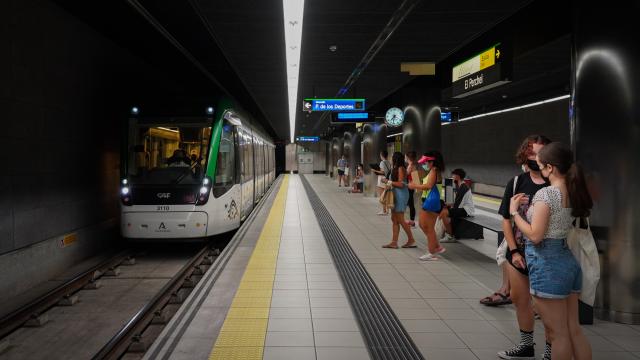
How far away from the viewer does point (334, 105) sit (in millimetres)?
14562

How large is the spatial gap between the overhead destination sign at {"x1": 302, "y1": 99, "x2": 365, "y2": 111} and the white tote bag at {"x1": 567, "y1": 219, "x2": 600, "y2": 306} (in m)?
11.7

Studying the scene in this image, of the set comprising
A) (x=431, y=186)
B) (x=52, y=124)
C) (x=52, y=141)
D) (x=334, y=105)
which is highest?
(x=334, y=105)

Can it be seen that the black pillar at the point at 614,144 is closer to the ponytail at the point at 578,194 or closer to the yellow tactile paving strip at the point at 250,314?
the ponytail at the point at 578,194

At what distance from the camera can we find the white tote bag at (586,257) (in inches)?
114

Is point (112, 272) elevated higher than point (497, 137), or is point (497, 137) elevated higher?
point (497, 137)

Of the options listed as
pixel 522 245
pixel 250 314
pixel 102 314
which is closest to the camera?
pixel 522 245

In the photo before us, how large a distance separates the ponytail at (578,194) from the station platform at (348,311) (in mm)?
1443

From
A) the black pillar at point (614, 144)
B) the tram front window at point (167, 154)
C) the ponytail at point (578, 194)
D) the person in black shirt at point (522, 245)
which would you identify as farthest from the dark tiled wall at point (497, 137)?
the ponytail at point (578, 194)

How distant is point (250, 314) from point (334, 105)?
10.5m

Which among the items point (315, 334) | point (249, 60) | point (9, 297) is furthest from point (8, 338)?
point (249, 60)

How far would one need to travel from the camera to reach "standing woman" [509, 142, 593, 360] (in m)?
2.87

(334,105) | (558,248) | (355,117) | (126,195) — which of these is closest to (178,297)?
(126,195)

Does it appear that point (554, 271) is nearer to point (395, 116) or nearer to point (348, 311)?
point (348, 311)

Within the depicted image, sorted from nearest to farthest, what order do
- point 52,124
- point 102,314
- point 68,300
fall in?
point 102,314
point 68,300
point 52,124
